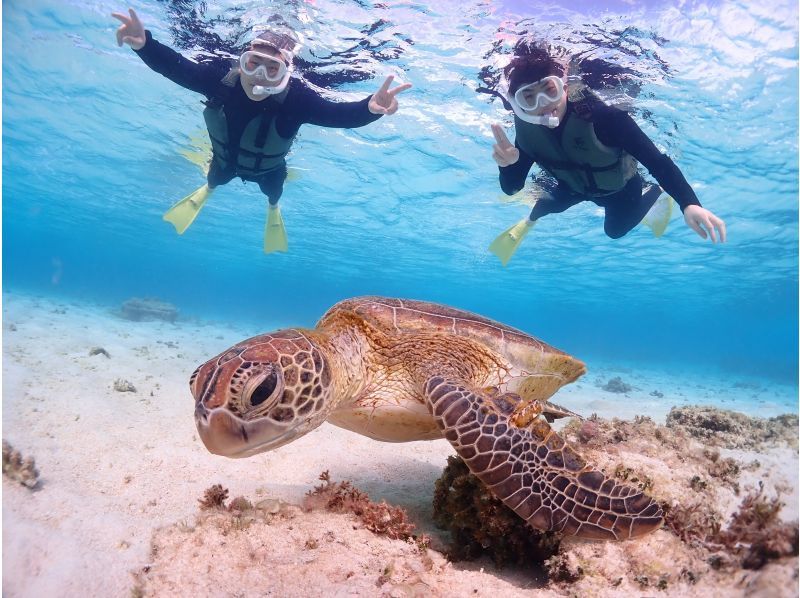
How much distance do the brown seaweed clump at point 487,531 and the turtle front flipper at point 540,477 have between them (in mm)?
233

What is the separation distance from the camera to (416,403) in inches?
115

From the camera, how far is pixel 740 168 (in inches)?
468

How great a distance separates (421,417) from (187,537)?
1598mm

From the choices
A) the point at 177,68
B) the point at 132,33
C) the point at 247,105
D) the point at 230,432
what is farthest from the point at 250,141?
the point at 230,432

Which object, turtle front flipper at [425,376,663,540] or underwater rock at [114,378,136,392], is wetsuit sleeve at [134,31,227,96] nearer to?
underwater rock at [114,378,136,392]

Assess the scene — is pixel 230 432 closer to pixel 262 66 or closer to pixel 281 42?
pixel 262 66

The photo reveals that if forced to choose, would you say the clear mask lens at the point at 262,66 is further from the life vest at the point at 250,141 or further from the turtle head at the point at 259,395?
the turtle head at the point at 259,395

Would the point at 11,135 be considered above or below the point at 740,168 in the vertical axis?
below

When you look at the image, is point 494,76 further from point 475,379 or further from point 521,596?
point 521,596

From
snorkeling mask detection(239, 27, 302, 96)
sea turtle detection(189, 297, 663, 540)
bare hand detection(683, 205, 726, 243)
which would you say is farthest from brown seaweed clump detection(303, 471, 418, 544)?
snorkeling mask detection(239, 27, 302, 96)

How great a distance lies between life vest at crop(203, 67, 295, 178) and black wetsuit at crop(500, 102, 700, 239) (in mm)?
4035

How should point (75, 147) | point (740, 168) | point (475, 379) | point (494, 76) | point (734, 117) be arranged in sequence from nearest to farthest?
point (475, 379) < point (494, 76) < point (734, 117) < point (740, 168) < point (75, 147)

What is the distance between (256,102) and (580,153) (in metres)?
5.37

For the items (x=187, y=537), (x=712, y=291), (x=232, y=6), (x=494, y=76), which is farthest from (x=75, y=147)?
(x=712, y=291)
